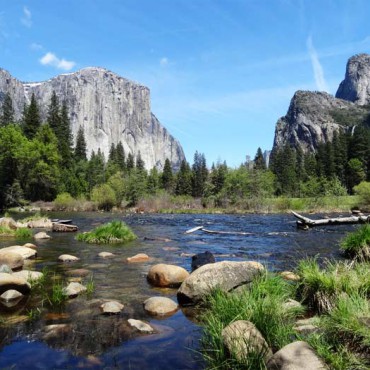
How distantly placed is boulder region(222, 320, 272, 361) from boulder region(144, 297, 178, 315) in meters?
2.62

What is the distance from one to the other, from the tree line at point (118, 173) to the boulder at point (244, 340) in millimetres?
50548

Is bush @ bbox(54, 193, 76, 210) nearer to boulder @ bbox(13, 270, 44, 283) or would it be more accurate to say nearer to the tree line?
the tree line

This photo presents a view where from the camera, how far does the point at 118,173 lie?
75.4 metres

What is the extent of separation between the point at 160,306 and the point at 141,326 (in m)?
1.10

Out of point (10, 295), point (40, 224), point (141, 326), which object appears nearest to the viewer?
point (141, 326)

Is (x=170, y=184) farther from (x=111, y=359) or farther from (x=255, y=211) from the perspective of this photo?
(x=111, y=359)

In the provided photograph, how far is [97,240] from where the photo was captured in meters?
17.7

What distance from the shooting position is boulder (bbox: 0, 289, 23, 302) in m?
7.78

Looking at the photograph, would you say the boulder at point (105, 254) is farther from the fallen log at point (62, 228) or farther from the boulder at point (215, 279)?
the fallen log at point (62, 228)

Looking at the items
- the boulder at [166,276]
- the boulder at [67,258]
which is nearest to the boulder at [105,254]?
the boulder at [67,258]

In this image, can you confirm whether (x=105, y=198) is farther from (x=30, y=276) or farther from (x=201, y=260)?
(x=30, y=276)

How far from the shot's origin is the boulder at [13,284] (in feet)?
26.3

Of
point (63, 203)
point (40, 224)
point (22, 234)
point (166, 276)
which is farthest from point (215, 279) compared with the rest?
point (63, 203)

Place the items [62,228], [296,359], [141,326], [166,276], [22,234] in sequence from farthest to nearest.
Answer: [62,228]
[22,234]
[166,276]
[141,326]
[296,359]
